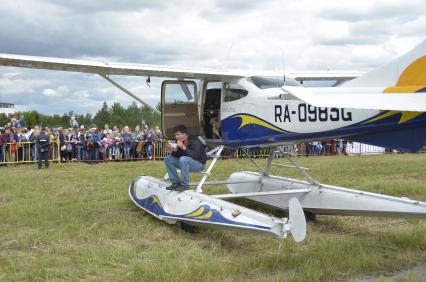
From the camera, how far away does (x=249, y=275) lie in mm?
5422

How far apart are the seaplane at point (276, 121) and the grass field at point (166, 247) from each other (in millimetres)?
379

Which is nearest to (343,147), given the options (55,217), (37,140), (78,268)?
(37,140)

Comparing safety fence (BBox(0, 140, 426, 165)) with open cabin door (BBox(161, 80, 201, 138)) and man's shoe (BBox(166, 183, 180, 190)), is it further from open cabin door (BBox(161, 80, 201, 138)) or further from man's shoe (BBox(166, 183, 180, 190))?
A: man's shoe (BBox(166, 183, 180, 190))

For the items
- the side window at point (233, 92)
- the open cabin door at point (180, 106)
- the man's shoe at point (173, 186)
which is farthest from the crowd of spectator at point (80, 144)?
the man's shoe at point (173, 186)

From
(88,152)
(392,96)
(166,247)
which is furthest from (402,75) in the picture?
(88,152)

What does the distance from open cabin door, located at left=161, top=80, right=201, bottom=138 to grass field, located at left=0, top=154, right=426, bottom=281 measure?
1.91 metres

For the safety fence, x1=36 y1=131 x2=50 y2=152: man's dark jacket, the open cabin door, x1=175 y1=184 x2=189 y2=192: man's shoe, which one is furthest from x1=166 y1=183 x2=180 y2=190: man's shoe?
x1=36 y1=131 x2=50 y2=152: man's dark jacket

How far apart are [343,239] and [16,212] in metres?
5.86

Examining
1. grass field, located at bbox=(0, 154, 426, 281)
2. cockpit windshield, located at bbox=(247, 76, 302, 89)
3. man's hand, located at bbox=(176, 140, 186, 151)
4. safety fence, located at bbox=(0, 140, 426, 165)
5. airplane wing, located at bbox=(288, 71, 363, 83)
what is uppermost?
airplane wing, located at bbox=(288, 71, 363, 83)

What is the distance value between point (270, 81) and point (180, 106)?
2.13 meters

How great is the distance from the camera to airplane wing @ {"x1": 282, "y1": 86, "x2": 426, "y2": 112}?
19.0 feet

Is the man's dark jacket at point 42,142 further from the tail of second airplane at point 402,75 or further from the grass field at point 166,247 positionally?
the tail of second airplane at point 402,75

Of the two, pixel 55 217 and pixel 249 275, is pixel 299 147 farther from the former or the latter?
pixel 249 275

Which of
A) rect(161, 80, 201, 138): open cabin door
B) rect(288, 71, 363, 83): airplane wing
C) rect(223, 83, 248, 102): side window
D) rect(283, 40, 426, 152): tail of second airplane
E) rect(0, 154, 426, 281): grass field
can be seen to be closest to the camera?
rect(0, 154, 426, 281): grass field
